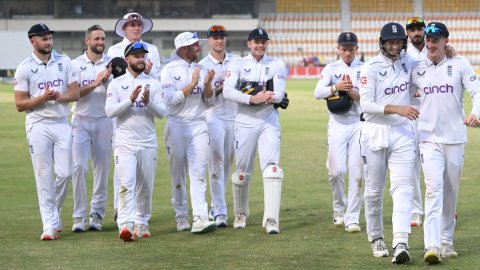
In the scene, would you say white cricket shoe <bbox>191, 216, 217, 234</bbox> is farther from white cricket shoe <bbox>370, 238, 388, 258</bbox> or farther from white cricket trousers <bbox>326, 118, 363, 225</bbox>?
white cricket shoe <bbox>370, 238, 388, 258</bbox>

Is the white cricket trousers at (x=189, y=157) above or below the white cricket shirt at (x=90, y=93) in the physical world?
below

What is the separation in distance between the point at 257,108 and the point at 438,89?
10.00 ft

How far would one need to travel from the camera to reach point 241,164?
41.0ft

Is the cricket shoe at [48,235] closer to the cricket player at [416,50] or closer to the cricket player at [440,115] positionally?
the cricket player at [416,50]

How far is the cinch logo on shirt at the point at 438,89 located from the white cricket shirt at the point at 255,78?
2.71 m

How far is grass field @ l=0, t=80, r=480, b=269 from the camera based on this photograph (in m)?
9.70

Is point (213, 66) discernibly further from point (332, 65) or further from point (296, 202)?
point (296, 202)

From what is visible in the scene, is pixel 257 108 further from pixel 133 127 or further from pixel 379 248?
pixel 379 248

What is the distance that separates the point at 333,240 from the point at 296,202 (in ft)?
11.7

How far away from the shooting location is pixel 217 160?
12.8 m

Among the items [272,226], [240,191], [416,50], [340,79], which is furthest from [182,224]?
[416,50]

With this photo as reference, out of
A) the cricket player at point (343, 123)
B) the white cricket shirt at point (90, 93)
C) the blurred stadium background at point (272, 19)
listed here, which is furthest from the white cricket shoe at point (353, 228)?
the blurred stadium background at point (272, 19)

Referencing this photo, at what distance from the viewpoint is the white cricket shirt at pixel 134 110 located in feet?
37.3

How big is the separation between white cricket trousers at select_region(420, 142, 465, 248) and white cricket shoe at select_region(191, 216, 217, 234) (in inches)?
116
